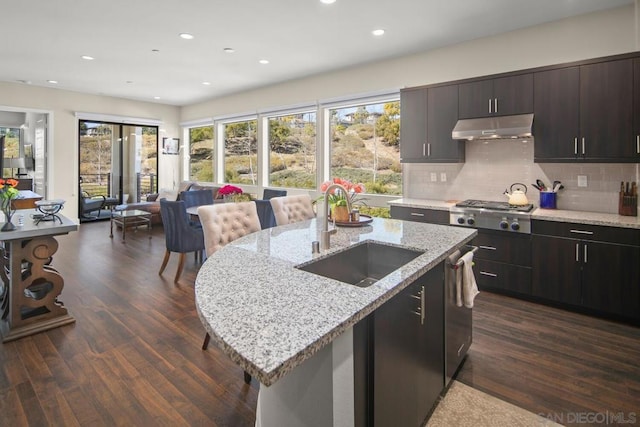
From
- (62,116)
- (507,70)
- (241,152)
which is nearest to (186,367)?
(507,70)

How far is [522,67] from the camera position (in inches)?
158

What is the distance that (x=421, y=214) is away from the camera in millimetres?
4258

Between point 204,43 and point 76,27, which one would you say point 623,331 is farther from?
point 76,27

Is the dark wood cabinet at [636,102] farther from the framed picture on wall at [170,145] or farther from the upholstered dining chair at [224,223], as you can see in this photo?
the framed picture on wall at [170,145]

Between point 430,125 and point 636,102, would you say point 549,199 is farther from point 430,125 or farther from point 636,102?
point 430,125

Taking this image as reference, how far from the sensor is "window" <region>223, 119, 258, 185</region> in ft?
25.0

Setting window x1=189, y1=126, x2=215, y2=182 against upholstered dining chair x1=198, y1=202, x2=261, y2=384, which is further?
window x1=189, y1=126, x2=215, y2=182

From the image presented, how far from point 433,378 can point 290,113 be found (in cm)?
559

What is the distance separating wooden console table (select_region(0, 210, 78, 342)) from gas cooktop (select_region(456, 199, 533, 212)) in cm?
385

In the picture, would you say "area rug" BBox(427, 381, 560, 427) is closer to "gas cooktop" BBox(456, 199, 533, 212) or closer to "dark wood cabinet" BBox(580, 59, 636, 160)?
"gas cooktop" BBox(456, 199, 533, 212)

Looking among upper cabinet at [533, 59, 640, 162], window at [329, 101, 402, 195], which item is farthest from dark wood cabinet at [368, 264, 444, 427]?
window at [329, 101, 402, 195]

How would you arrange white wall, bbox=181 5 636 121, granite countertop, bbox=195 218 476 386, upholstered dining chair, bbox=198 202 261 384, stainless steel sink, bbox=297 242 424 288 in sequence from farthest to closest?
white wall, bbox=181 5 636 121 < upholstered dining chair, bbox=198 202 261 384 < stainless steel sink, bbox=297 242 424 288 < granite countertop, bbox=195 218 476 386

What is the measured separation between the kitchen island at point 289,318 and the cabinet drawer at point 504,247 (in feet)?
7.27

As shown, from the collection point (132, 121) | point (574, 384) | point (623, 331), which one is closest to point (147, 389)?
point (574, 384)
